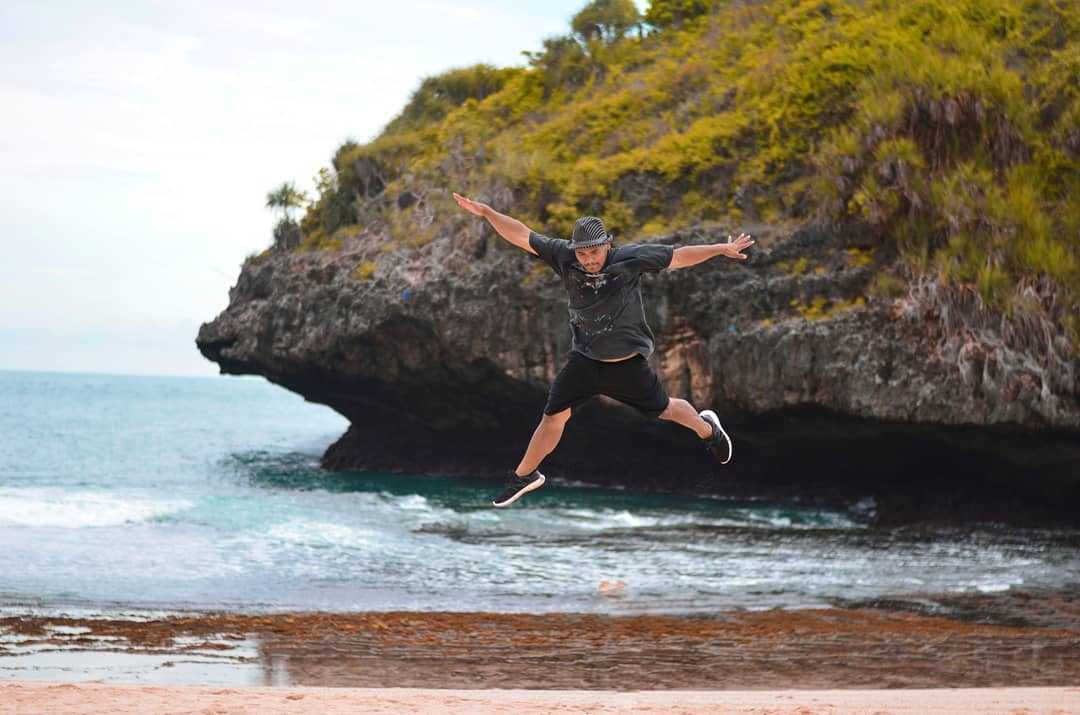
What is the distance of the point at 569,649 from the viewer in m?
12.1

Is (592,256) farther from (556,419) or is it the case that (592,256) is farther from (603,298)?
(556,419)

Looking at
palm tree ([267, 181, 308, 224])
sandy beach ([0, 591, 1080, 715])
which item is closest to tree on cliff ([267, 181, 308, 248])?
palm tree ([267, 181, 308, 224])

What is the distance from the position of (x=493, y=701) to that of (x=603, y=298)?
315 centimetres

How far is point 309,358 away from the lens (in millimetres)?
30750

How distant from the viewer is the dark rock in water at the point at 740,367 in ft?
70.8

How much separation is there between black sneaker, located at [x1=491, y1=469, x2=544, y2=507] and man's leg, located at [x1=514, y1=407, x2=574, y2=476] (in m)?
0.04

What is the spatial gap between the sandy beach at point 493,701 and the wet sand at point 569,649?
0.99 metres

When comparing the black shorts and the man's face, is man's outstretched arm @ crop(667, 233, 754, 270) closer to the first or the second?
the man's face

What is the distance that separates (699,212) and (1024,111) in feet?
22.8

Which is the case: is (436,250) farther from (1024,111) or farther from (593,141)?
(1024,111)

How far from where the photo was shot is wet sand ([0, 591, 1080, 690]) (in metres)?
10.5

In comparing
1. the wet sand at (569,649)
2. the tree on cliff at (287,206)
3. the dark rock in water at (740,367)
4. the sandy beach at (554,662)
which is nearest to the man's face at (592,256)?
the sandy beach at (554,662)

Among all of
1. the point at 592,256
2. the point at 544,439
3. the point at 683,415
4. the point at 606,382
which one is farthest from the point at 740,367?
the point at 592,256

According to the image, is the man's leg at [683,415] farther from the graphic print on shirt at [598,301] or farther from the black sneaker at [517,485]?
the black sneaker at [517,485]
